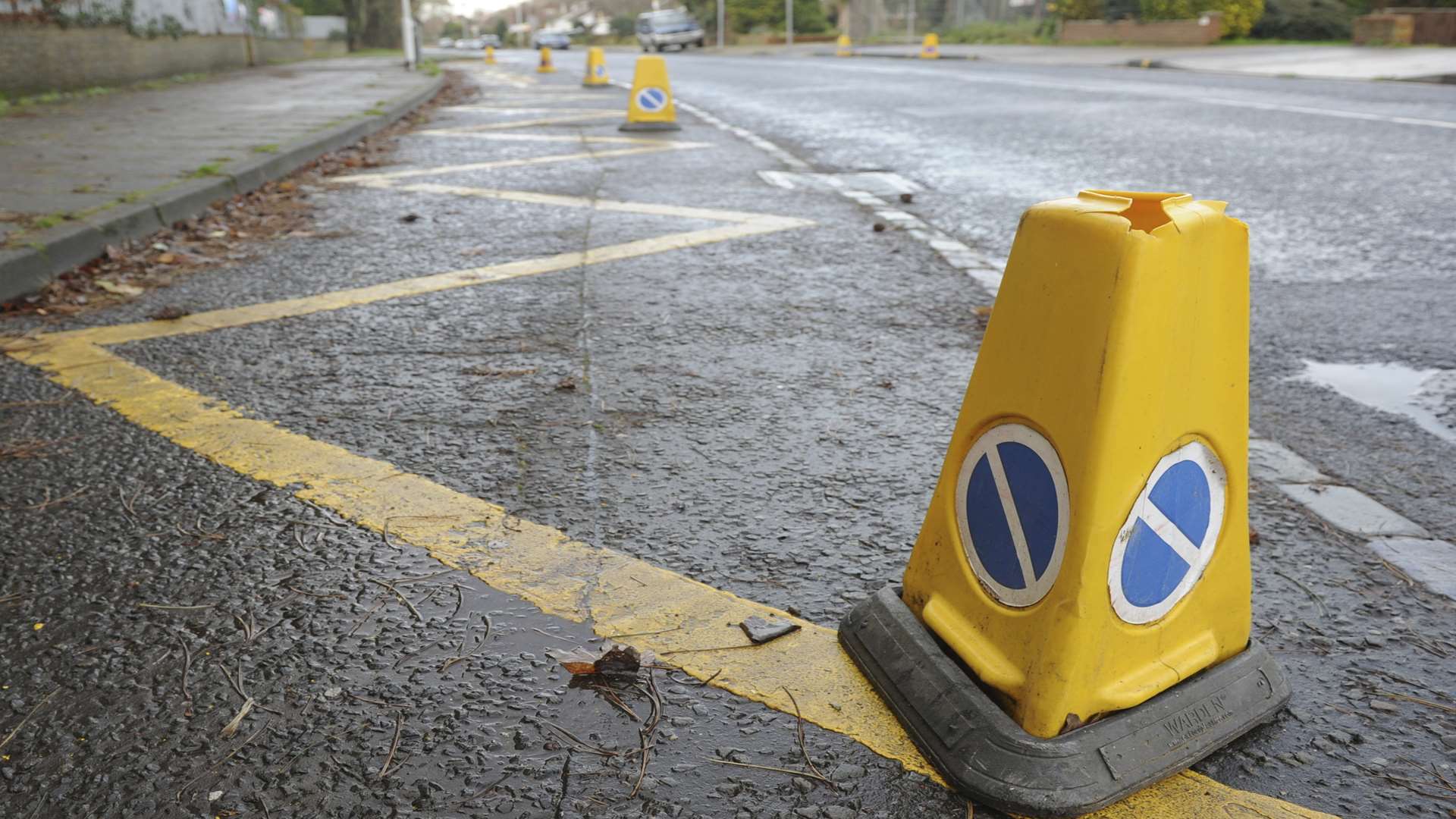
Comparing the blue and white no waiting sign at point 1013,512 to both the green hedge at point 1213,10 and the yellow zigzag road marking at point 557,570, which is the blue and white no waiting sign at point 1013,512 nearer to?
the yellow zigzag road marking at point 557,570

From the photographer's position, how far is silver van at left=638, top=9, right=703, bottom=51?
4516cm

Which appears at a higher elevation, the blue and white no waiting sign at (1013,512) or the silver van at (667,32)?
the silver van at (667,32)

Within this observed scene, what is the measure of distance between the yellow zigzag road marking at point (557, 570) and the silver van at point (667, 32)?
4436cm

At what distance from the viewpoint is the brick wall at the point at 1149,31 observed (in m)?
27.1

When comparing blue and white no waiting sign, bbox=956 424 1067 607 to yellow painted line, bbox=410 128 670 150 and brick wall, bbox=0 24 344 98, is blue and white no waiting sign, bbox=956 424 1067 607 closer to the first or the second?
yellow painted line, bbox=410 128 670 150

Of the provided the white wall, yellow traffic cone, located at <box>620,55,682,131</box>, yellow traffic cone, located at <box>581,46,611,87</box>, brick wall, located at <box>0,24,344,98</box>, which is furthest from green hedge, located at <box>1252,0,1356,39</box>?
brick wall, located at <box>0,24,344,98</box>

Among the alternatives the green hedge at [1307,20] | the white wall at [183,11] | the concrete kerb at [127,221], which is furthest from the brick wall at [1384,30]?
the concrete kerb at [127,221]

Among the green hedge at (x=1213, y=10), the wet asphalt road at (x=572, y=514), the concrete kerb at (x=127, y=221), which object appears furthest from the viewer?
the green hedge at (x=1213, y=10)

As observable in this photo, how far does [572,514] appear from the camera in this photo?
7.63 feet

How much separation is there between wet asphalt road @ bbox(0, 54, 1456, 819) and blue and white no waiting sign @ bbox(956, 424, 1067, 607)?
0.33 m

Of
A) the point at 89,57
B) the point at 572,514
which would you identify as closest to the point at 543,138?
the point at 89,57

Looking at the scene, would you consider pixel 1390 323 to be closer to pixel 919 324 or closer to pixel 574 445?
pixel 919 324

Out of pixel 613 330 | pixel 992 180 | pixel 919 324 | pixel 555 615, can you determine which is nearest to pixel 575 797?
pixel 555 615

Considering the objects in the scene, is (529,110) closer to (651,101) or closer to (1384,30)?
(651,101)
